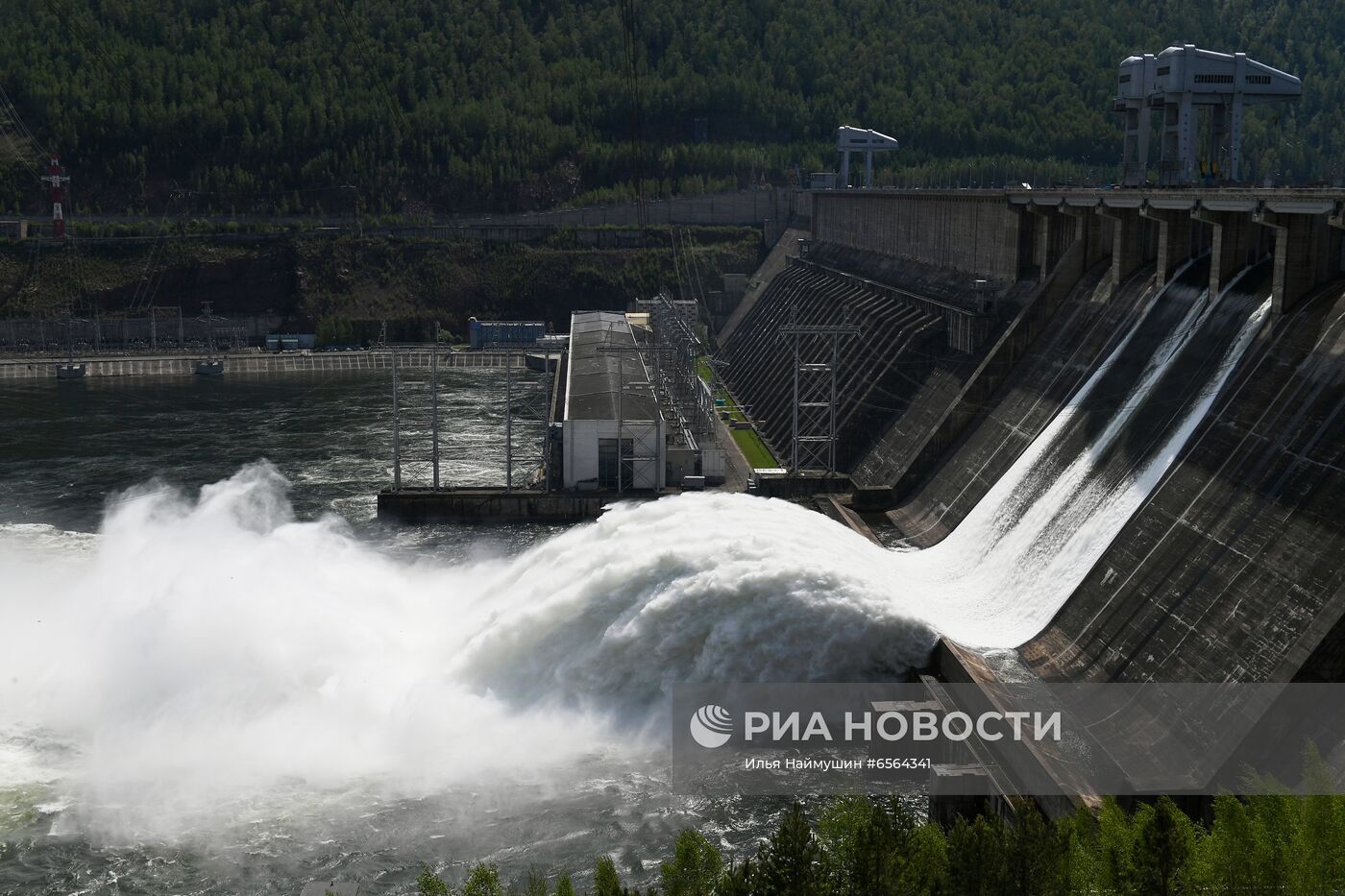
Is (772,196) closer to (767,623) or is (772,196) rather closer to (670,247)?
(670,247)

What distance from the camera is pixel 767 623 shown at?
29.8m

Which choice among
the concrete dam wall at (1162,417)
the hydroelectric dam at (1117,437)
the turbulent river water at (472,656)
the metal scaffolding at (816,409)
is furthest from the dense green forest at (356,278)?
the turbulent river water at (472,656)

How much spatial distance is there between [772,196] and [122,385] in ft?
165

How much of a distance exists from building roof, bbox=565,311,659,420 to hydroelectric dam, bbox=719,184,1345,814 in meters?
6.13

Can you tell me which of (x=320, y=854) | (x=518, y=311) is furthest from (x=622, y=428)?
(x=518, y=311)

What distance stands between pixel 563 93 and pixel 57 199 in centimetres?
4463

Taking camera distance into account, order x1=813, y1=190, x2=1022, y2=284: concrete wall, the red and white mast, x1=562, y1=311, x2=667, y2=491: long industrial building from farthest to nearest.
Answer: the red and white mast
x1=562, y1=311, x2=667, y2=491: long industrial building
x1=813, y1=190, x2=1022, y2=284: concrete wall

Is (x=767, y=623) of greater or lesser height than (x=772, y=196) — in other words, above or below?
below

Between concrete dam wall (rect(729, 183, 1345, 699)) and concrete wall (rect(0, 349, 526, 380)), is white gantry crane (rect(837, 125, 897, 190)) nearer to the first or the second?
concrete wall (rect(0, 349, 526, 380))

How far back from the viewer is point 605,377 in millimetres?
59406

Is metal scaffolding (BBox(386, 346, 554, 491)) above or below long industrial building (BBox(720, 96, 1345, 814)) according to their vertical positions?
below

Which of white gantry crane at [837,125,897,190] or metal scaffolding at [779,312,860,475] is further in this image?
white gantry crane at [837,125,897,190]

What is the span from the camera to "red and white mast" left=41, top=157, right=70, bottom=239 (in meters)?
103

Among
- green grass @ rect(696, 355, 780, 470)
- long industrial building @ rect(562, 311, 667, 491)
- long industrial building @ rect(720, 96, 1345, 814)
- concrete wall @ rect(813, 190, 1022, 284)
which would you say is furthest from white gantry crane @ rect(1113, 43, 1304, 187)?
long industrial building @ rect(562, 311, 667, 491)
